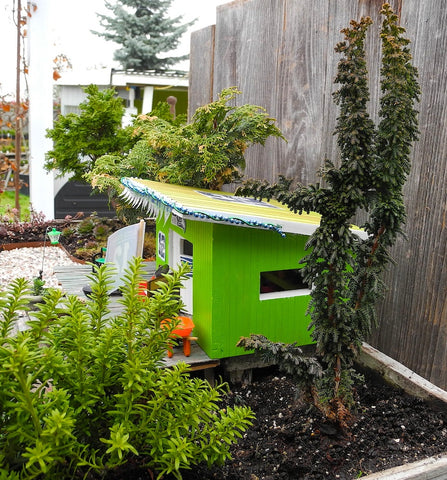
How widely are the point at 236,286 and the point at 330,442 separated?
985 millimetres

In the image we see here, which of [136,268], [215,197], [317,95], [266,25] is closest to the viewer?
[136,268]

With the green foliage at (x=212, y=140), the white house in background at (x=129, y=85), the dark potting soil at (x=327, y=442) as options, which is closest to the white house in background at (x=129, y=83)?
the white house in background at (x=129, y=85)

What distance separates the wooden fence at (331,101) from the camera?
8.45 ft

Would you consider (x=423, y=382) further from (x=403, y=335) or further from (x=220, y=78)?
(x=220, y=78)

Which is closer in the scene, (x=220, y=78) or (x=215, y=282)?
(x=215, y=282)

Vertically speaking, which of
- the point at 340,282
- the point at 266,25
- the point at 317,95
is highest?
the point at 266,25

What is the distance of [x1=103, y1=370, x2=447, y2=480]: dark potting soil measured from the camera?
6.73 ft

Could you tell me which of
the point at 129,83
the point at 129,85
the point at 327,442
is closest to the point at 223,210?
the point at 327,442

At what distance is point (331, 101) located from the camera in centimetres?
328

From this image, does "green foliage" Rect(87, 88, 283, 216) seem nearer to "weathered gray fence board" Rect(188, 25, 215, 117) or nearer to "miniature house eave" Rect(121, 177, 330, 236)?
"miniature house eave" Rect(121, 177, 330, 236)

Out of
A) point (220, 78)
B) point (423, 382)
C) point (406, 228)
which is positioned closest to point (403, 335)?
point (423, 382)

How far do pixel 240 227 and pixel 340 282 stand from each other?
0.83 meters

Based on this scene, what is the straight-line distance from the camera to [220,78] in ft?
15.2

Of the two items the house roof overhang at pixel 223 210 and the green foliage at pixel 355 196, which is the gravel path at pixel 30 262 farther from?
the green foliage at pixel 355 196
